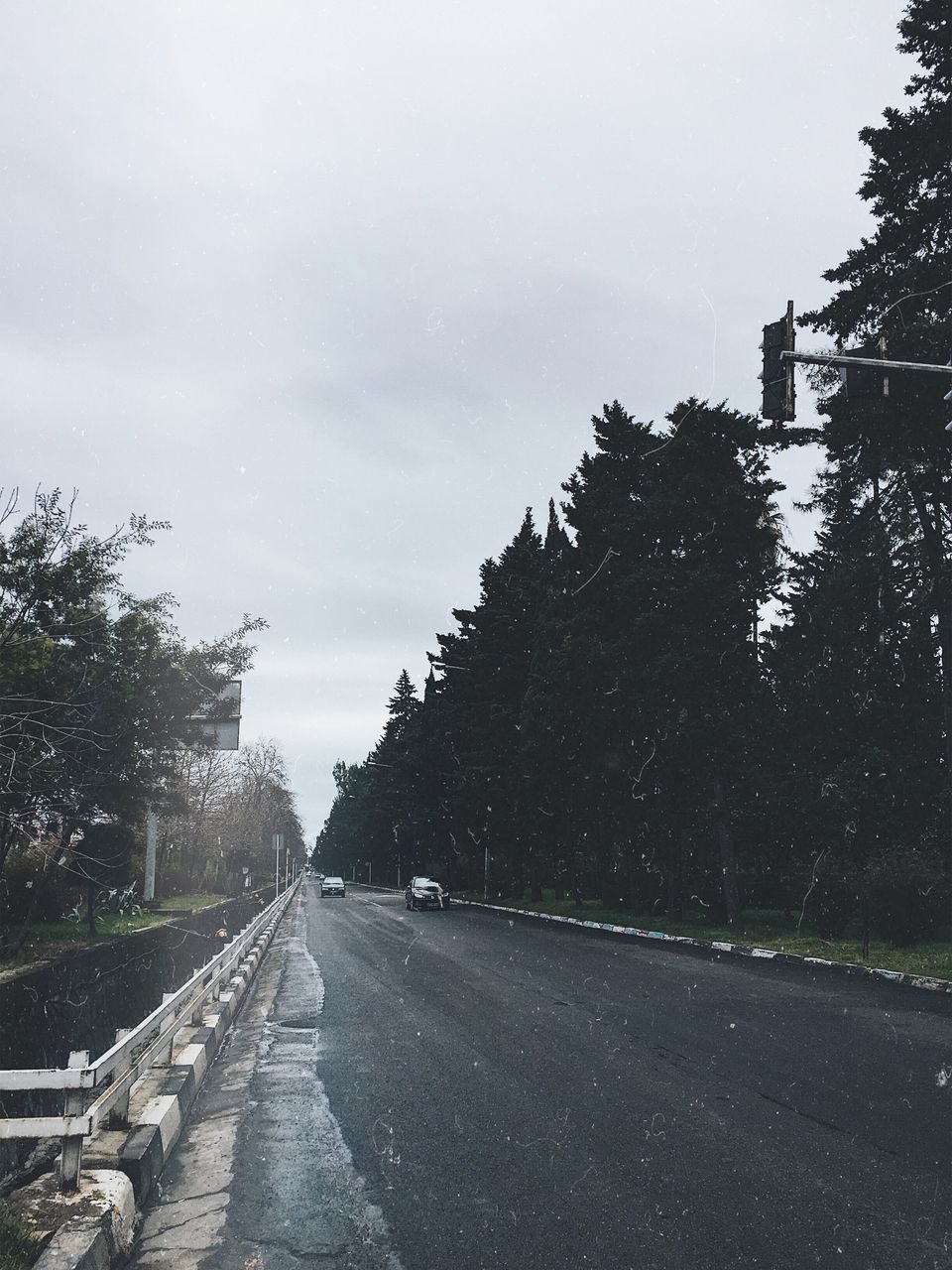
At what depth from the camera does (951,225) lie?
24.4 metres

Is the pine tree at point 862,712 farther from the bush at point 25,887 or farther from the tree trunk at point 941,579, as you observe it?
the bush at point 25,887

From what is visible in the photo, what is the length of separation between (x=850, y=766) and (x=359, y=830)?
102 m

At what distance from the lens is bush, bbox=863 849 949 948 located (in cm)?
2062

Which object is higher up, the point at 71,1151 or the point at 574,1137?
the point at 71,1151

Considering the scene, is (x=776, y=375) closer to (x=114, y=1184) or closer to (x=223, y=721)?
(x=114, y=1184)

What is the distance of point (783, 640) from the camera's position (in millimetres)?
41938

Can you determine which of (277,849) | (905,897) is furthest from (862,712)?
(277,849)

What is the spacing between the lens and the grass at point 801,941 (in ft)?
59.5

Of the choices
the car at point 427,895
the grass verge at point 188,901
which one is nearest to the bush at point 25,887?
the grass verge at point 188,901

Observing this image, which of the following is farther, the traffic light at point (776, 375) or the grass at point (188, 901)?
the grass at point (188, 901)

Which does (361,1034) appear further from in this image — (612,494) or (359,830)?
(359,830)

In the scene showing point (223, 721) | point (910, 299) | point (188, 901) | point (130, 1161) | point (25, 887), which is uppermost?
point (910, 299)

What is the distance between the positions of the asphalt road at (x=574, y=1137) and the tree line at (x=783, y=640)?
1174 centimetres

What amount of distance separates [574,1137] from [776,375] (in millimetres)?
7249
